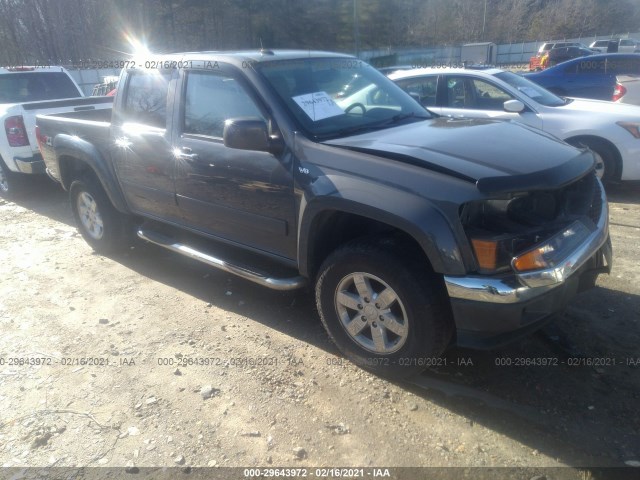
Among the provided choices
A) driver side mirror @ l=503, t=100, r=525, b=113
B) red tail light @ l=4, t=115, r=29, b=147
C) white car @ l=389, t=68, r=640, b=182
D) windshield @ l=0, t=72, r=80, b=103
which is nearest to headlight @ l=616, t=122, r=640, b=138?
white car @ l=389, t=68, r=640, b=182

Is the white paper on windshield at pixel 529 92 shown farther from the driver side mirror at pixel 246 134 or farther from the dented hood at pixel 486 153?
the driver side mirror at pixel 246 134

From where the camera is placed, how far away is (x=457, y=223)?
2.44 m

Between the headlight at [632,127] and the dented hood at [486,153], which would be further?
the headlight at [632,127]

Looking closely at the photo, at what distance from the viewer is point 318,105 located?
3.35m

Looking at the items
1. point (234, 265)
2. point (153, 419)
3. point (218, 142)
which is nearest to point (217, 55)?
point (218, 142)

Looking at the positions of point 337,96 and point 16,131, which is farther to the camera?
point 16,131

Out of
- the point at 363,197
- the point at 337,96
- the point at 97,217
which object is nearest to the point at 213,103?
the point at 337,96

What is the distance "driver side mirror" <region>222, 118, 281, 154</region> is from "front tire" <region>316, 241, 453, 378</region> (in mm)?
844

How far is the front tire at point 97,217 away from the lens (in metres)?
4.93

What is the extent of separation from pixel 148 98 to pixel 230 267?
1731 millimetres

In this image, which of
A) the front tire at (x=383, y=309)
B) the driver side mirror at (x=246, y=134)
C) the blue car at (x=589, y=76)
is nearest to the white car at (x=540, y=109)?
the driver side mirror at (x=246, y=134)

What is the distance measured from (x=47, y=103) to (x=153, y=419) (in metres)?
5.65

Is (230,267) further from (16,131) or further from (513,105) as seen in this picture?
(16,131)

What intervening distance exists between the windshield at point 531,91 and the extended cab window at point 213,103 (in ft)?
14.7
